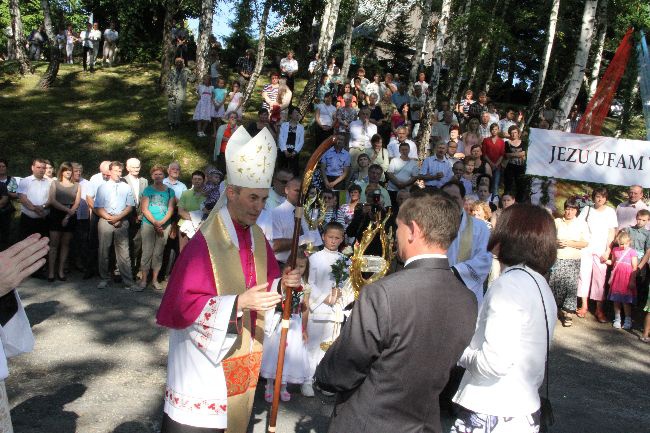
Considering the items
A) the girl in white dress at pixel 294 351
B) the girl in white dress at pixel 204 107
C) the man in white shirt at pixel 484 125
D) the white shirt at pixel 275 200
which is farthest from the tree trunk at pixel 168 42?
the girl in white dress at pixel 294 351

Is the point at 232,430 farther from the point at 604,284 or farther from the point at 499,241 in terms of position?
the point at 604,284

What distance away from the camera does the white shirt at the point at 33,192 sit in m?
10.9

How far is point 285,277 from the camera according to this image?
12.8 ft

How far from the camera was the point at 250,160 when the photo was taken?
4234mm

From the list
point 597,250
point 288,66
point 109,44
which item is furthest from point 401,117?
point 109,44

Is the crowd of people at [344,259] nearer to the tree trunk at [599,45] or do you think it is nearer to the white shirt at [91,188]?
the white shirt at [91,188]

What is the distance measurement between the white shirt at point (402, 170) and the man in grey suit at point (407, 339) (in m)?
9.92

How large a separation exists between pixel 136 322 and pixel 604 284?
7.55 metres

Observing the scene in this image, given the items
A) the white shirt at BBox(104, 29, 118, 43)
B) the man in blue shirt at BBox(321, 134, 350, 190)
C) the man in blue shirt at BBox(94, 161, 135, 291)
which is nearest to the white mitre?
the man in blue shirt at BBox(94, 161, 135, 291)

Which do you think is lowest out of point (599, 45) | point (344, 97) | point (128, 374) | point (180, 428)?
point (128, 374)

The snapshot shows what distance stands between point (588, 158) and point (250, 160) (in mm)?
8495

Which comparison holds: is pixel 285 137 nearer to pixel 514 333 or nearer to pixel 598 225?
pixel 598 225

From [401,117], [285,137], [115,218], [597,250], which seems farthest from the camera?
[401,117]

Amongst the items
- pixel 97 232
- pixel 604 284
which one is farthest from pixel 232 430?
pixel 604 284
